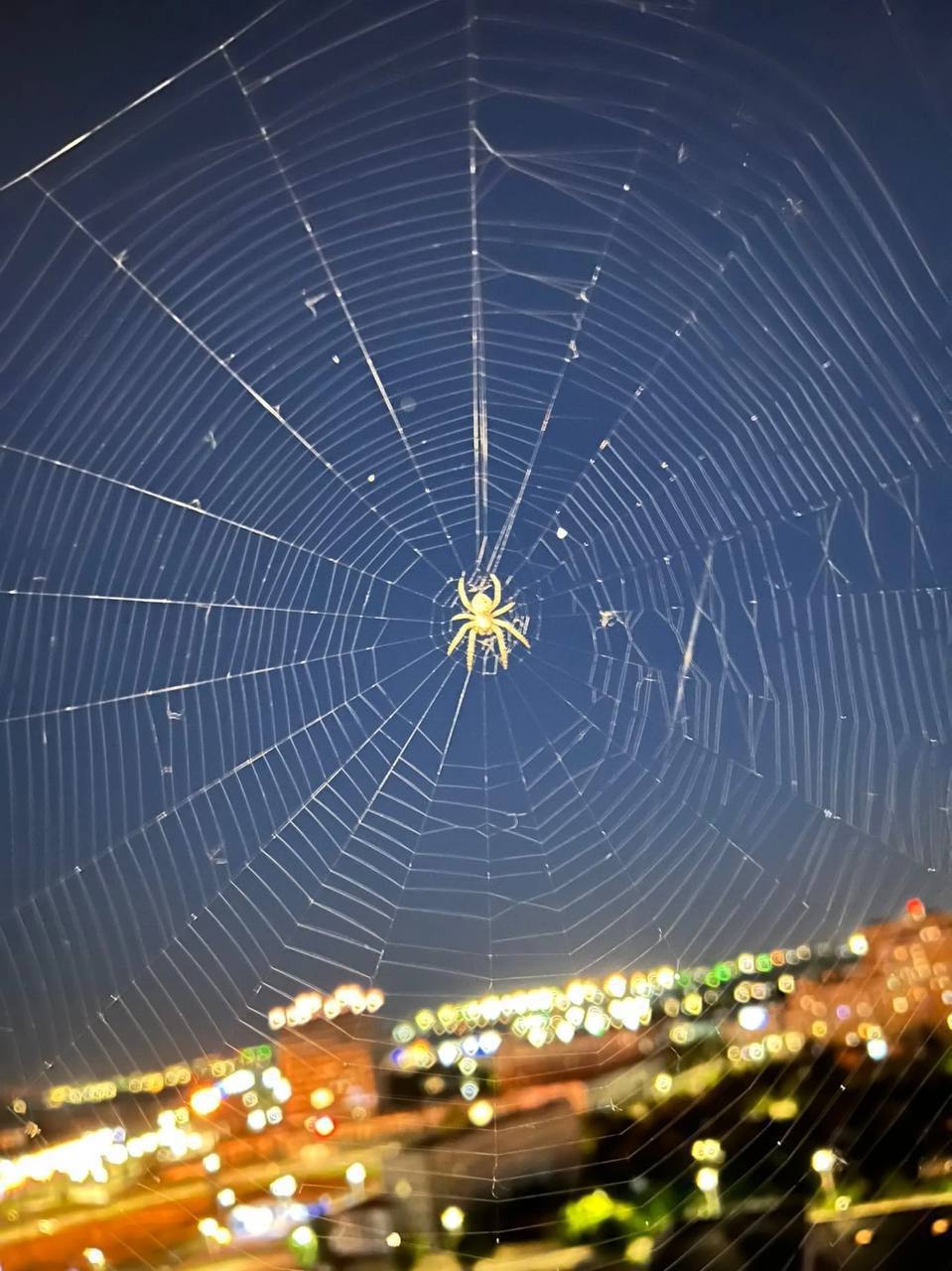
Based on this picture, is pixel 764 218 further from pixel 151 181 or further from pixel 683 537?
pixel 151 181

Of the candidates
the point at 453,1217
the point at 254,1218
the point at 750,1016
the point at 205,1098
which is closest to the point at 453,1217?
the point at 453,1217

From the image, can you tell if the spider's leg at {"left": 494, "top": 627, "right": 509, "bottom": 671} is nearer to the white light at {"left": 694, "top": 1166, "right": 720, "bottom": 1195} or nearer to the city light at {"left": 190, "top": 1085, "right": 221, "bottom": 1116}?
the city light at {"left": 190, "top": 1085, "right": 221, "bottom": 1116}

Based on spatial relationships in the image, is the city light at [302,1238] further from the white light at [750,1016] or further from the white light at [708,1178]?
the white light at [750,1016]

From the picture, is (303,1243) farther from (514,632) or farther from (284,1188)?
(514,632)

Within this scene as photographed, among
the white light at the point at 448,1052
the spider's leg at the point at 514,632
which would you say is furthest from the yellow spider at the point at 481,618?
the white light at the point at 448,1052

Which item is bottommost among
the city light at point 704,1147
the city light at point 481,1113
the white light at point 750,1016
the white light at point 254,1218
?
the city light at point 704,1147

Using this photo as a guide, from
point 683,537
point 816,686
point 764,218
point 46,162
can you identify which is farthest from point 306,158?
point 816,686

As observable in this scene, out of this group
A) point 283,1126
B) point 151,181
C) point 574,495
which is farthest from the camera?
point 283,1126
